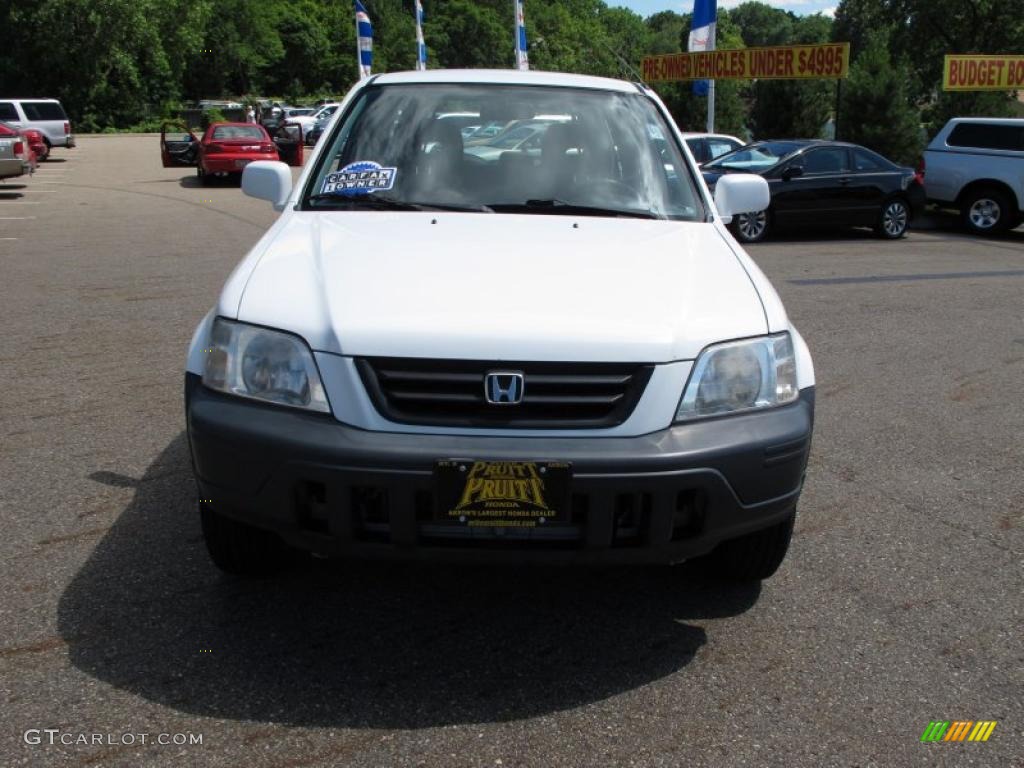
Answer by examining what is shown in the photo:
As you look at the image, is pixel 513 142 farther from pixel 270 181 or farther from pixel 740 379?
pixel 740 379

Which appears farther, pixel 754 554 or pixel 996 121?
pixel 996 121

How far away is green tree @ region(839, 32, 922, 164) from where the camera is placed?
2212 cm

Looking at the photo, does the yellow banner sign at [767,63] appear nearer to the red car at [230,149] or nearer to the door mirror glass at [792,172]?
the door mirror glass at [792,172]

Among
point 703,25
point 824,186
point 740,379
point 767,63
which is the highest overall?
point 703,25

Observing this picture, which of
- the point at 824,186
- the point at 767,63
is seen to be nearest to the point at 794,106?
the point at 767,63

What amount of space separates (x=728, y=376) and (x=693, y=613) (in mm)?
882

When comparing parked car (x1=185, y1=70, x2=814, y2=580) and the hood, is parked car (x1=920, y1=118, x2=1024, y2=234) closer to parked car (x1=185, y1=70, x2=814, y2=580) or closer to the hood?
the hood

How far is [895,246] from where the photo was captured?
14617 mm

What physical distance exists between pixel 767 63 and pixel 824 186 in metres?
8.49

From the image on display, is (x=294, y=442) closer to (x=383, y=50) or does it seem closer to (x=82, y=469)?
(x=82, y=469)

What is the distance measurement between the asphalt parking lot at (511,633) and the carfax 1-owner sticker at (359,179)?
1387 millimetres

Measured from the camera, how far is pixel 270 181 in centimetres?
444

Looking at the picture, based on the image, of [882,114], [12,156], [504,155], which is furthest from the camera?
[882,114]

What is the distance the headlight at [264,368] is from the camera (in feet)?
9.46
